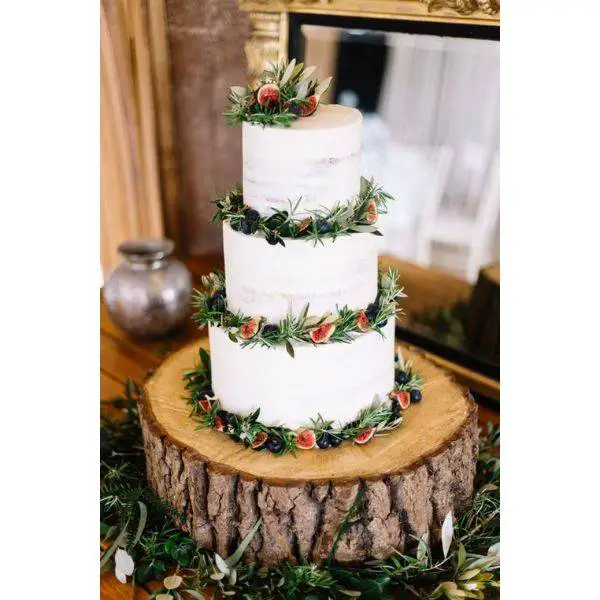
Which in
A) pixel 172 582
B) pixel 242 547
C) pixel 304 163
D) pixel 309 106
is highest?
pixel 309 106

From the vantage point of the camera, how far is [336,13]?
8.29 feet

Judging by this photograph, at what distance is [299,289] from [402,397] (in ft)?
1.43

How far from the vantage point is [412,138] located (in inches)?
107

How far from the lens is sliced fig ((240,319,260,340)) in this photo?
1.63 meters

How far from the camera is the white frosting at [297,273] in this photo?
1.58 metres

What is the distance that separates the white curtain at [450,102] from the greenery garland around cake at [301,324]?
101cm

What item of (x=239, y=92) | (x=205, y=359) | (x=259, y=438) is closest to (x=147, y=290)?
(x=205, y=359)

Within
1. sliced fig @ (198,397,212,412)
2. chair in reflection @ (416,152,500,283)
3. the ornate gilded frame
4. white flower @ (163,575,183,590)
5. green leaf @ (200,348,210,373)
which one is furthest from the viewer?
chair in reflection @ (416,152,500,283)

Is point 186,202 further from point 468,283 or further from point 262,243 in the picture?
point 262,243

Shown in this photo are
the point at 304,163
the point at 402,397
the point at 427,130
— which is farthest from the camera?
the point at 427,130

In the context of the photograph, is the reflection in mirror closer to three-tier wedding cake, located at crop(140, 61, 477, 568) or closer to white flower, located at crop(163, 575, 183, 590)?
three-tier wedding cake, located at crop(140, 61, 477, 568)

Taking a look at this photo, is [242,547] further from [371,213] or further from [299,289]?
[371,213]

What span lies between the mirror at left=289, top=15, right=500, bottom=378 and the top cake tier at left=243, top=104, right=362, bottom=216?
3.15ft

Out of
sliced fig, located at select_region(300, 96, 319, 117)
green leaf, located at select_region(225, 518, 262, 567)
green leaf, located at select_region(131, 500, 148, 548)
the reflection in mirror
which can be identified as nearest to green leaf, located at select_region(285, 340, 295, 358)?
green leaf, located at select_region(225, 518, 262, 567)
